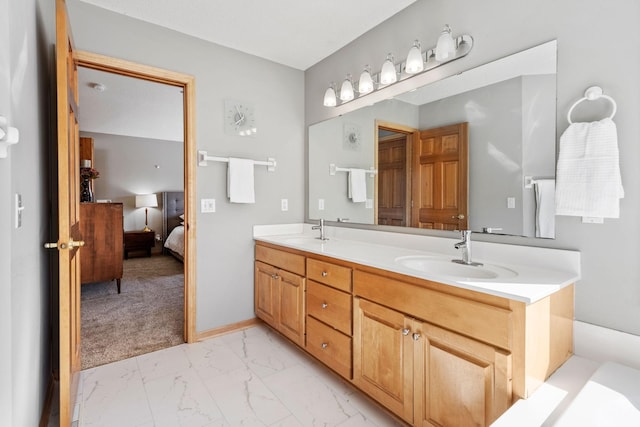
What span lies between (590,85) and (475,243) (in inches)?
33.2

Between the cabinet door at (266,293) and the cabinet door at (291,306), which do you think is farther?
the cabinet door at (266,293)

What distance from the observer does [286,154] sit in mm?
2902

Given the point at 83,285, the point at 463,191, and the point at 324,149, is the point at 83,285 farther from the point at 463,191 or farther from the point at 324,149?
the point at 463,191

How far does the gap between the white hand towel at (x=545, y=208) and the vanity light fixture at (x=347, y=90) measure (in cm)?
143

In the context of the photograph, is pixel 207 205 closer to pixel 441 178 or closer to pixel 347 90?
pixel 347 90

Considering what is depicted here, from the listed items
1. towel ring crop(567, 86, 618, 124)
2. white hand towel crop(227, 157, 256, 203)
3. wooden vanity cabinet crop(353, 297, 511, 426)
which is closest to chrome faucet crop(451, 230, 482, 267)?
wooden vanity cabinet crop(353, 297, 511, 426)

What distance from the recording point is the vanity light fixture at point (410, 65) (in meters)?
1.70

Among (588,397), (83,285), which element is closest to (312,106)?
(588,397)

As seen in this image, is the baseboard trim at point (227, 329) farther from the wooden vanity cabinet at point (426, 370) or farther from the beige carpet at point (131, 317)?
the wooden vanity cabinet at point (426, 370)

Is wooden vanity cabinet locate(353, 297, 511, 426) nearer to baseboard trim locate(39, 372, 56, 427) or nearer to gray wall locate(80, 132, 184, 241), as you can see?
baseboard trim locate(39, 372, 56, 427)

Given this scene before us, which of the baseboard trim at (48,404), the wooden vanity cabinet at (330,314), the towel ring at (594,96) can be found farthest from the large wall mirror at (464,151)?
the baseboard trim at (48,404)

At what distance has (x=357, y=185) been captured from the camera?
2.46 metres

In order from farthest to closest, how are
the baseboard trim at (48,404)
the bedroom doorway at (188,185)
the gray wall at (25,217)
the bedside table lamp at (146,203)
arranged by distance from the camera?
the bedside table lamp at (146,203), the bedroom doorway at (188,185), the baseboard trim at (48,404), the gray wall at (25,217)

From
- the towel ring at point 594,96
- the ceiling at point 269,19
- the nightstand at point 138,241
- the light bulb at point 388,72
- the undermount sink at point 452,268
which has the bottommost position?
the nightstand at point 138,241
